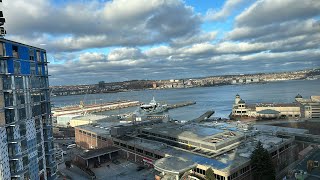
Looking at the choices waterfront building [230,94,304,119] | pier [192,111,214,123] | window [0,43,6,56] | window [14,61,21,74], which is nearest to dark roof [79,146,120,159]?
window [14,61,21,74]

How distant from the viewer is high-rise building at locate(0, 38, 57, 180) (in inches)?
552

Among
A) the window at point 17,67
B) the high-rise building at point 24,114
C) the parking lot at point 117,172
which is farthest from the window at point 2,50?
the parking lot at point 117,172

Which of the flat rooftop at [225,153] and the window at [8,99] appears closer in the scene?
the window at [8,99]

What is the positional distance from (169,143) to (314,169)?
14.7 meters

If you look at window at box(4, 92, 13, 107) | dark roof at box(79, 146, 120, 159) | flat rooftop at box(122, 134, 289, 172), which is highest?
window at box(4, 92, 13, 107)

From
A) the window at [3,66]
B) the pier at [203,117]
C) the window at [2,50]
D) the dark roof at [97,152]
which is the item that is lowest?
the pier at [203,117]

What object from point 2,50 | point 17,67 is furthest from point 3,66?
point 17,67

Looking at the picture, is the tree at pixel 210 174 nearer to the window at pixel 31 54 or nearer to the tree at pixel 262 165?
the tree at pixel 262 165

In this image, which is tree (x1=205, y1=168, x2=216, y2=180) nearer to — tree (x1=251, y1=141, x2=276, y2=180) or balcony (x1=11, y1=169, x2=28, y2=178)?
tree (x1=251, y1=141, x2=276, y2=180)

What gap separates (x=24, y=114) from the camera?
15.5 meters

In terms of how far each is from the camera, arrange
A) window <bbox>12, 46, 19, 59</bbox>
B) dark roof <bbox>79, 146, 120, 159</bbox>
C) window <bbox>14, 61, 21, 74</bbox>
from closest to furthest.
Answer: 1. window <bbox>14, 61, 21, 74</bbox>
2. window <bbox>12, 46, 19, 59</bbox>
3. dark roof <bbox>79, 146, 120, 159</bbox>

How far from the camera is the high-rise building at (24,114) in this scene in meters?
14.0

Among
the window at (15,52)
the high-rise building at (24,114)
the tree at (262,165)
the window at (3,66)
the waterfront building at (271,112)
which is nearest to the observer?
the window at (3,66)

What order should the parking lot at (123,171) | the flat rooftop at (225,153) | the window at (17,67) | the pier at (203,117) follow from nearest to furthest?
the window at (17,67) → the flat rooftop at (225,153) → the parking lot at (123,171) → the pier at (203,117)
